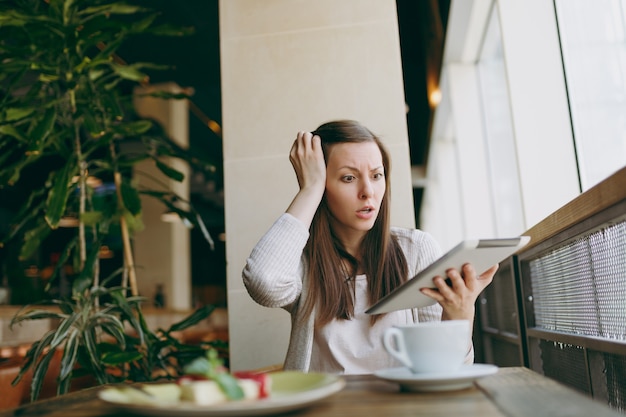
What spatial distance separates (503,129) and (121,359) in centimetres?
251

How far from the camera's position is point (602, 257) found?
50.2 inches

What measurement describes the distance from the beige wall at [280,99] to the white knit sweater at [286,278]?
0.73 metres

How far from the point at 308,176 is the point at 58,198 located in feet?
4.27

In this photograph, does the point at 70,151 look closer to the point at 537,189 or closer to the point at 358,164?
the point at 358,164

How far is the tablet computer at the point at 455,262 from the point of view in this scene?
0.87 metres

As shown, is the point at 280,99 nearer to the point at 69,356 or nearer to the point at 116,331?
the point at 116,331

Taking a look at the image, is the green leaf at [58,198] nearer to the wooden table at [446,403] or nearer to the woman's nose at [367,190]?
the woman's nose at [367,190]

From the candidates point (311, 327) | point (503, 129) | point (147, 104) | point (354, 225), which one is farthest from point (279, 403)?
point (147, 104)

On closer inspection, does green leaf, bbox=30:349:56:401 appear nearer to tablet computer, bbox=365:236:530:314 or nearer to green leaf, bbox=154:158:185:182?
green leaf, bbox=154:158:185:182

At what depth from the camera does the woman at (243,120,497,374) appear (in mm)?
1292

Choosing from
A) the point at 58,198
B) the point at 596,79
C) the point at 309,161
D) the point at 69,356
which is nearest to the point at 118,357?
the point at 69,356

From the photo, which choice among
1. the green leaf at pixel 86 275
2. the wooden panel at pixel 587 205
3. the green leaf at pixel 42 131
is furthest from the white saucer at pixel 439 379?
the green leaf at pixel 42 131

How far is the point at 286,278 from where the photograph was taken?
1293 mm

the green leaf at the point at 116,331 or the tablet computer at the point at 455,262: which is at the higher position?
the tablet computer at the point at 455,262
